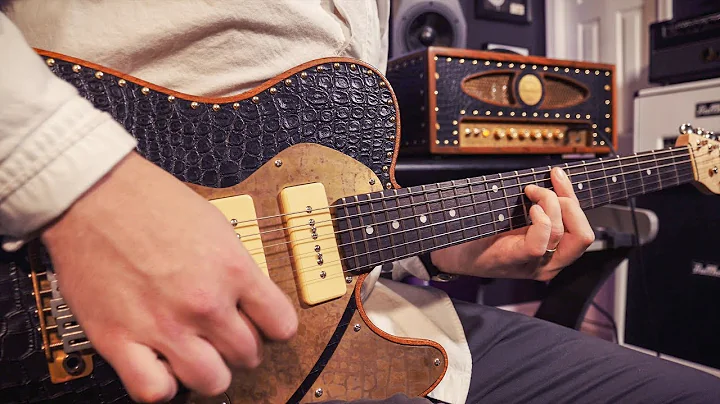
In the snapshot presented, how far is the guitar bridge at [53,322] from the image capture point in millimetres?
422

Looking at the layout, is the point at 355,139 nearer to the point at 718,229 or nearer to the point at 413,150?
the point at 413,150

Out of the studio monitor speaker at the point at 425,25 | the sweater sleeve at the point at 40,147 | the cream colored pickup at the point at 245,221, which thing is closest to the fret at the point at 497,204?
the cream colored pickup at the point at 245,221

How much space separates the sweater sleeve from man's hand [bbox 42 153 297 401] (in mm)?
13

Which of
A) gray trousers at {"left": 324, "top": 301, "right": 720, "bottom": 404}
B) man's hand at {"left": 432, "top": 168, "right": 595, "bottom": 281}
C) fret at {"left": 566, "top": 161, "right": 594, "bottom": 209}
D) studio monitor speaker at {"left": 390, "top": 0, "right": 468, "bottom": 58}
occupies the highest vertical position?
studio monitor speaker at {"left": 390, "top": 0, "right": 468, "bottom": 58}

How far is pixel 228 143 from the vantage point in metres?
0.53

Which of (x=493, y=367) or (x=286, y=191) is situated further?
(x=493, y=367)

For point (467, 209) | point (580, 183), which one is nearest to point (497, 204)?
point (467, 209)

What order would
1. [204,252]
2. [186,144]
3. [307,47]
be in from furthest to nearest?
[307,47]
[186,144]
[204,252]

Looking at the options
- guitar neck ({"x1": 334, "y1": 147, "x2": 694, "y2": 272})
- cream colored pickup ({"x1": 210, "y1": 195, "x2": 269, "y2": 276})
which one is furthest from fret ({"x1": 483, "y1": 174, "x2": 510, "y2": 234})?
cream colored pickup ({"x1": 210, "y1": 195, "x2": 269, "y2": 276})

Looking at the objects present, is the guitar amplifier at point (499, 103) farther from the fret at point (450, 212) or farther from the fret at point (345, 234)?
the fret at point (345, 234)

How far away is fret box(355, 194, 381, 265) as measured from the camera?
582 millimetres

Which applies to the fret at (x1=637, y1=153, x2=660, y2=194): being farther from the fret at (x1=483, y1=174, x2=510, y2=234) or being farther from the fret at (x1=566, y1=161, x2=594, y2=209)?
the fret at (x1=483, y1=174, x2=510, y2=234)

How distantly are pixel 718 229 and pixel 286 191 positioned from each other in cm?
147

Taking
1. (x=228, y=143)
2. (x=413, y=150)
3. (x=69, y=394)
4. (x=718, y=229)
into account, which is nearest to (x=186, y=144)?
(x=228, y=143)
